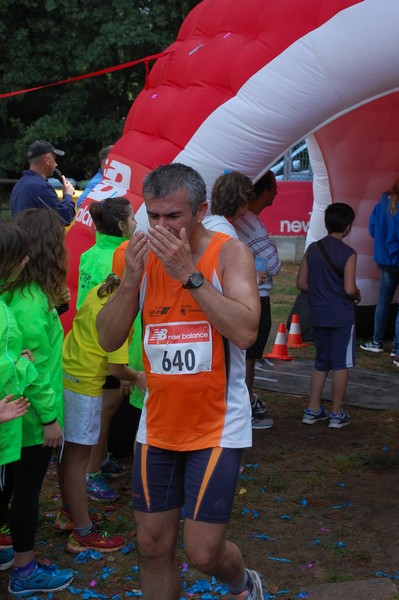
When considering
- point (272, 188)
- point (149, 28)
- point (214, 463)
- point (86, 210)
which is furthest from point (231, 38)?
point (149, 28)

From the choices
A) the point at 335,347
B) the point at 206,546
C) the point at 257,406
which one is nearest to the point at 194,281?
the point at 206,546

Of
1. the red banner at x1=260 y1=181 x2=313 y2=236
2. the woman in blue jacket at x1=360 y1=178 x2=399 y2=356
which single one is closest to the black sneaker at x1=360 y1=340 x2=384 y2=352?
the woman in blue jacket at x1=360 y1=178 x2=399 y2=356

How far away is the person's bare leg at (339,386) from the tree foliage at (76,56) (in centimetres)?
1833

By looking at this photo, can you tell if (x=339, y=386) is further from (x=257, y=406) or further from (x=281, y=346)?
(x=281, y=346)

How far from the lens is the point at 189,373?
3.09 m

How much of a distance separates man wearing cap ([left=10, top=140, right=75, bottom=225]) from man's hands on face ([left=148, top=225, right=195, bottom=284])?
3746 mm

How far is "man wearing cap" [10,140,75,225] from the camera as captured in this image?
661 cm

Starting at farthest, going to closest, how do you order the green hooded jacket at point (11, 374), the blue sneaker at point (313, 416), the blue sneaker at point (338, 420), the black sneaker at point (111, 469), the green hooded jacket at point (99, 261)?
the blue sneaker at point (313, 416), the blue sneaker at point (338, 420), the black sneaker at point (111, 469), the green hooded jacket at point (99, 261), the green hooded jacket at point (11, 374)

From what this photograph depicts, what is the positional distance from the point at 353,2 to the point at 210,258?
302cm

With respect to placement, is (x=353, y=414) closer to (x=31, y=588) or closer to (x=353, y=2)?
(x=353, y=2)

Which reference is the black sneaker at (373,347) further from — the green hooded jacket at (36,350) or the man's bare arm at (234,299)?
the man's bare arm at (234,299)

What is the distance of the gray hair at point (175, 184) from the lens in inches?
119

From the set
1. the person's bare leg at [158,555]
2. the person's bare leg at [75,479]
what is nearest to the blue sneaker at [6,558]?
the person's bare leg at [75,479]

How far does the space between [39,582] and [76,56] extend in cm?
2186
